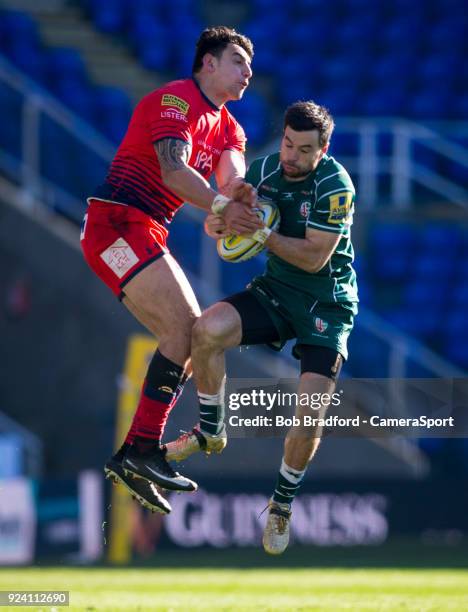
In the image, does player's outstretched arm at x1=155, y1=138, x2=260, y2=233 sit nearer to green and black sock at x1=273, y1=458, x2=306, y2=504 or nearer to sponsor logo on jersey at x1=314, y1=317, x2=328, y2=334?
sponsor logo on jersey at x1=314, y1=317, x2=328, y2=334

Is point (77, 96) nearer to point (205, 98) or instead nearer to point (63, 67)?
point (63, 67)

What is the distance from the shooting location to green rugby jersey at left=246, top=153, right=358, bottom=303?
8.64m

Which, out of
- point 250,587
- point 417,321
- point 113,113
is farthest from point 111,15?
point 250,587

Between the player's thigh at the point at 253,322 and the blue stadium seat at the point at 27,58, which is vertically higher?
the blue stadium seat at the point at 27,58

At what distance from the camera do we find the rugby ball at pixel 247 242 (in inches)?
339

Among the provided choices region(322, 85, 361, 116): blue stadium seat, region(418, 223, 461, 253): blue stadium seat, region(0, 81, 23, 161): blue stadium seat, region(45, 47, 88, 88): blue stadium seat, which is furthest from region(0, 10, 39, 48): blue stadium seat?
region(418, 223, 461, 253): blue stadium seat

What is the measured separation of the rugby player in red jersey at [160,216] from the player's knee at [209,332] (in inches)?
1.8

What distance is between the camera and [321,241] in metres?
8.58

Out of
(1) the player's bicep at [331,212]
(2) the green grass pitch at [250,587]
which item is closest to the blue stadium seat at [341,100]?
(2) the green grass pitch at [250,587]

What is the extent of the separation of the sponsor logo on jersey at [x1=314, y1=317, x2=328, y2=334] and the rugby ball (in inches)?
23.8

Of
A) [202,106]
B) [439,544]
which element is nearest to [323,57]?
[439,544]

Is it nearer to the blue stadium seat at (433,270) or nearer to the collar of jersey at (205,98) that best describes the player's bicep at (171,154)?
the collar of jersey at (205,98)

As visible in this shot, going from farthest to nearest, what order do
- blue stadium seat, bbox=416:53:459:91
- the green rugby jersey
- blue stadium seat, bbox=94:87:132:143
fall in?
1. blue stadium seat, bbox=416:53:459:91
2. blue stadium seat, bbox=94:87:132:143
3. the green rugby jersey

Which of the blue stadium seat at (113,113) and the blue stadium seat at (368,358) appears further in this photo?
the blue stadium seat at (113,113)
